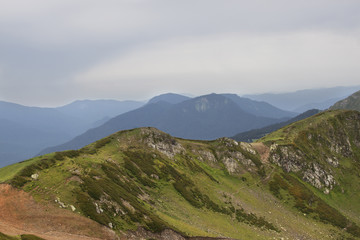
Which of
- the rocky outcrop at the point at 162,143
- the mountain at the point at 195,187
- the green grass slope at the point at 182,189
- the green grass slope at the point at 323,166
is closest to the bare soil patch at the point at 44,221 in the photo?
the mountain at the point at 195,187

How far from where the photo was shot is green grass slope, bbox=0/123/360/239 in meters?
45.0

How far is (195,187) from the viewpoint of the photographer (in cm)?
8519

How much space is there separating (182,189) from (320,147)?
11043 cm

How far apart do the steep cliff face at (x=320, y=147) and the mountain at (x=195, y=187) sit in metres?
0.62

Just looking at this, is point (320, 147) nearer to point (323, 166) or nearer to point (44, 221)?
point (323, 166)

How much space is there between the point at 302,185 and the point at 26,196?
117150 millimetres

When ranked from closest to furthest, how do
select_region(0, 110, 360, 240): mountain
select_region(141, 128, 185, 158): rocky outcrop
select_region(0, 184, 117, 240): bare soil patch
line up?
select_region(0, 184, 117, 240): bare soil patch → select_region(0, 110, 360, 240): mountain → select_region(141, 128, 185, 158): rocky outcrop

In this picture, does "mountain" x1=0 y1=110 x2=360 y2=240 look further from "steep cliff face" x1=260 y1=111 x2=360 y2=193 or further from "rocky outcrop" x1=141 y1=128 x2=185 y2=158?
"steep cliff face" x1=260 y1=111 x2=360 y2=193

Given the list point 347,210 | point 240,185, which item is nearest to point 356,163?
point 347,210

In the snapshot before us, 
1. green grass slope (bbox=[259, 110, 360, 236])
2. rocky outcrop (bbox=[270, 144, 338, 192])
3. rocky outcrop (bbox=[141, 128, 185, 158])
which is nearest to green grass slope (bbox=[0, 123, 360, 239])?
rocky outcrop (bbox=[141, 128, 185, 158])

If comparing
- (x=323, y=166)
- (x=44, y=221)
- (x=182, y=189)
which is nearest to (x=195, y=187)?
(x=182, y=189)

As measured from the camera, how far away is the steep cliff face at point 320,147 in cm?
12588

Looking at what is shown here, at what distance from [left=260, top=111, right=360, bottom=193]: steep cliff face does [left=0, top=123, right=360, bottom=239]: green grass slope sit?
18.6ft

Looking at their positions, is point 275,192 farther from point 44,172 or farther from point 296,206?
point 44,172
